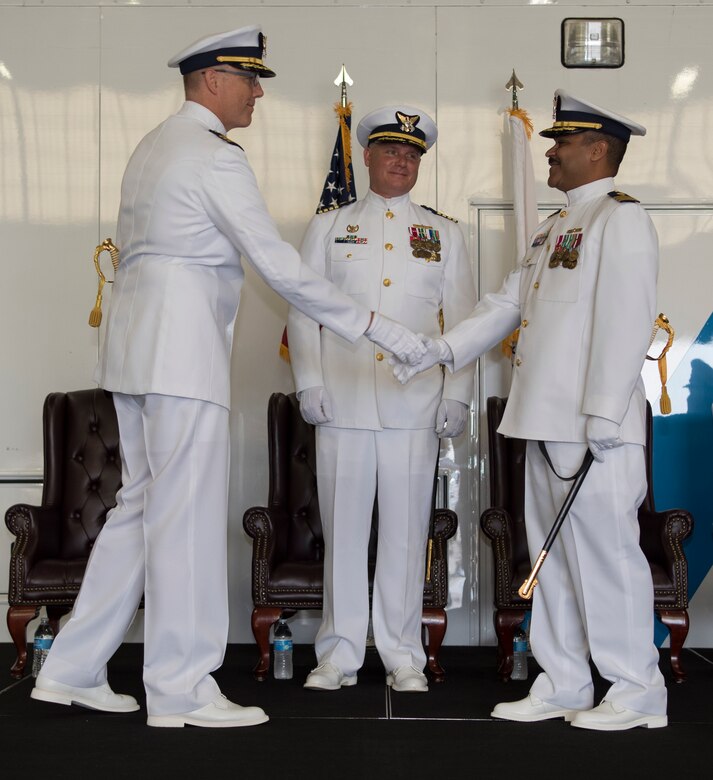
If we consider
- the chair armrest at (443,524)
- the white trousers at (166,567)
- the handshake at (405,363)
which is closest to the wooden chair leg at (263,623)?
the chair armrest at (443,524)

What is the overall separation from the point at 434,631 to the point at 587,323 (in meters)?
1.58

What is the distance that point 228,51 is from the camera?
11.1 feet

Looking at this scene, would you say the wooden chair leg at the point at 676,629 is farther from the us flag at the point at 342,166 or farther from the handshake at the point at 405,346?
the us flag at the point at 342,166

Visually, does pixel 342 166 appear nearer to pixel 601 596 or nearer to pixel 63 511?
pixel 63 511

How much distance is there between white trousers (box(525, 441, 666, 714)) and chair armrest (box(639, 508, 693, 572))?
105 centimetres

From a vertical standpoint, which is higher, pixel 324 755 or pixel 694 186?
pixel 694 186

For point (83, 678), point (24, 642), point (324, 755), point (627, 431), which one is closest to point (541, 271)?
point (627, 431)

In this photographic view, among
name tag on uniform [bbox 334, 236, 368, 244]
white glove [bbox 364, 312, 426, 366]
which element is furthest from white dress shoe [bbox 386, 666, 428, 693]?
name tag on uniform [bbox 334, 236, 368, 244]

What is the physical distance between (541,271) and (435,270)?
2.52 ft

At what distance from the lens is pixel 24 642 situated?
453cm

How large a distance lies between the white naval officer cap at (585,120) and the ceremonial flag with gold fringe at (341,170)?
65.3 inches

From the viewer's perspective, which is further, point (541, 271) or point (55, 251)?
point (55, 251)

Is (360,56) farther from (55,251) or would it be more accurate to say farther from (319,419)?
(319,419)

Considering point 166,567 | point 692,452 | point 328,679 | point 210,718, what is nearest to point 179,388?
point 166,567
